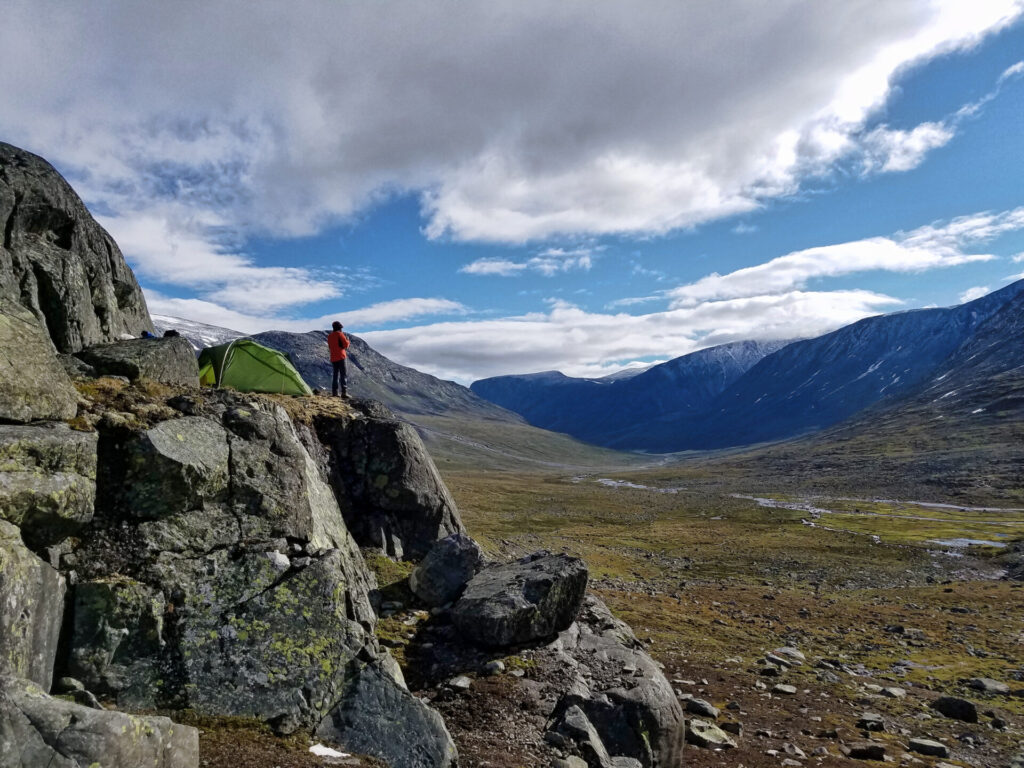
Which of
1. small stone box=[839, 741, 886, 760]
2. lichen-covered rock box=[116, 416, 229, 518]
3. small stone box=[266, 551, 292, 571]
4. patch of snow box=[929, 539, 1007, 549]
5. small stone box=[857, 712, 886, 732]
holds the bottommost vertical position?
patch of snow box=[929, 539, 1007, 549]

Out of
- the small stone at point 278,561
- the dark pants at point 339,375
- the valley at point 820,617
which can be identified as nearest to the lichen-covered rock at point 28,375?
the small stone at point 278,561

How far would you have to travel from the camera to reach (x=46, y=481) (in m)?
10.5

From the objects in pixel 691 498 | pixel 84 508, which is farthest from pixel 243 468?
pixel 691 498

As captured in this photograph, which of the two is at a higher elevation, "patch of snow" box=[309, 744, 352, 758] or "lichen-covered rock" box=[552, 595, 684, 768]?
"patch of snow" box=[309, 744, 352, 758]

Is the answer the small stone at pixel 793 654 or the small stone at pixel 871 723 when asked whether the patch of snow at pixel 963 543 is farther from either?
the small stone at pixel 871 723

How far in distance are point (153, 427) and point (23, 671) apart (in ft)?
18.3

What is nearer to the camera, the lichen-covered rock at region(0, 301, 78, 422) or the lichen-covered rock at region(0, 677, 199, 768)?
the lichen-covered rock at region(0, 677, 199, 768)

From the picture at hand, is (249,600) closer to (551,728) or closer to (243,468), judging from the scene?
(243,468)

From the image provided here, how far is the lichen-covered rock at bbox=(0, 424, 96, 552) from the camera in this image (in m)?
9.95

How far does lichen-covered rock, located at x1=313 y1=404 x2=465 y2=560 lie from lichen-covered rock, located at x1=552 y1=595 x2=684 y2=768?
8168mm

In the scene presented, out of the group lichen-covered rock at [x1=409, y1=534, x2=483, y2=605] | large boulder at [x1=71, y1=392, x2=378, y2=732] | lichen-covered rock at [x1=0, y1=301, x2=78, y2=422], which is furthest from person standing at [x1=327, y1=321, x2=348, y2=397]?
lichen-covered rock at [x1=0, y1=301, x2=78, y2=422]

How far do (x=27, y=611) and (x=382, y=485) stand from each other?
13962 millimetres

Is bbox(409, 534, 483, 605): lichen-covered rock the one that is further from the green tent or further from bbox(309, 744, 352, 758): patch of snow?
the green tent

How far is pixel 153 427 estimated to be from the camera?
13.2 m
